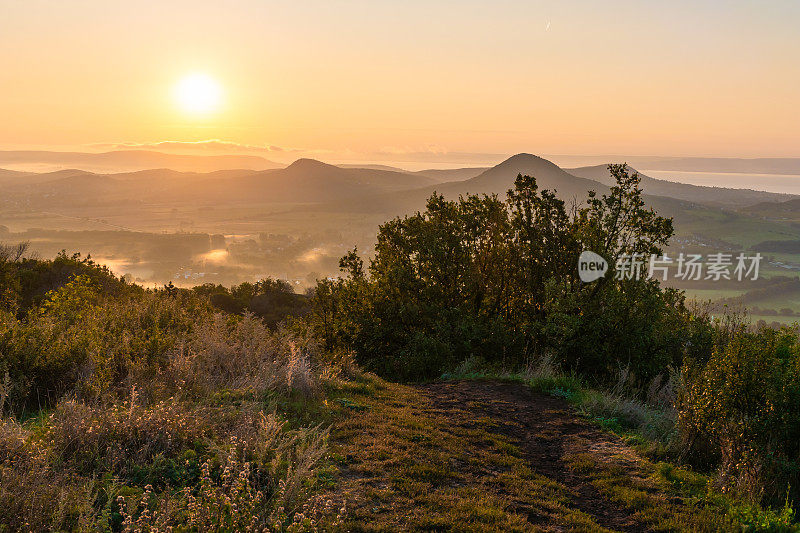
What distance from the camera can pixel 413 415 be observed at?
1023cm

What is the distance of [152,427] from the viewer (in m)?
6.61

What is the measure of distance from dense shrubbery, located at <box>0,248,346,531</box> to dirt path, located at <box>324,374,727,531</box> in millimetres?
841

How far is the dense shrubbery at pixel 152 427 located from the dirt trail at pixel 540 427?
3.29 metres

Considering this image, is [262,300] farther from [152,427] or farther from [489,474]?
[489,474]

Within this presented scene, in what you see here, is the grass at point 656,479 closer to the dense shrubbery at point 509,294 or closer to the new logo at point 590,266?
the dense shrubbery at point 509,294

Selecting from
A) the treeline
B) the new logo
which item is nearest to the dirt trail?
the treeline

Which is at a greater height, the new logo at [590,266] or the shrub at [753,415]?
the new logo at [590,266]

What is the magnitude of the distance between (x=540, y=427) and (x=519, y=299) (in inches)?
377

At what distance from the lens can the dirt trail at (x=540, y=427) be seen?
6947 mm

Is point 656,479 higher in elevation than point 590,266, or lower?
lower

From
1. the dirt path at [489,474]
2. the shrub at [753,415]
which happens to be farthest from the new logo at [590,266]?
the shrub at [753,415]

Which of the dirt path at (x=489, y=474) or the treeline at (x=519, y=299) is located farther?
the treeline at (x=519, y=299)

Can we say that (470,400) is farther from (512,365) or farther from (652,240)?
(652,240)

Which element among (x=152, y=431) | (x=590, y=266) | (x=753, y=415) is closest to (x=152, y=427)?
(x=152, y=431)
